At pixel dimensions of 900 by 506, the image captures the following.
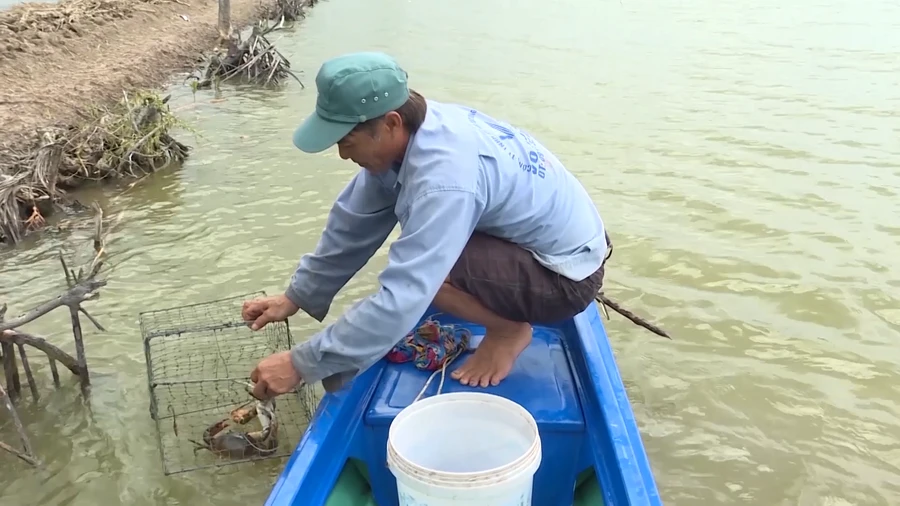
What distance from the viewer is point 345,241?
9.24 feet

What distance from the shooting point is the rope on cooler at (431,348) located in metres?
2.80

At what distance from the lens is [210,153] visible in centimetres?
669

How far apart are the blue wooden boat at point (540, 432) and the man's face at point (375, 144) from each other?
2.40 ft

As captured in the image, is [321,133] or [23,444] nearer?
[321,133]

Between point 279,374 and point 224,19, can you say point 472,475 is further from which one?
point 224,19

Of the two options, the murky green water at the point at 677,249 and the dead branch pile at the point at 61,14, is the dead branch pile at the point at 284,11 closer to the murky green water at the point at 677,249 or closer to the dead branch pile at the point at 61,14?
the dead branch pile at the point at 61,14

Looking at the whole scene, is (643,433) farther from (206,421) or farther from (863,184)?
(863,184)

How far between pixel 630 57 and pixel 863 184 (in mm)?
4404

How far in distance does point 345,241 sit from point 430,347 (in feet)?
1.53

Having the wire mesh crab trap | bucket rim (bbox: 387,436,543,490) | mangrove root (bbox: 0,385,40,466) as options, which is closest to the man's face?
bucket rim (bbox: 387,436,543,490)

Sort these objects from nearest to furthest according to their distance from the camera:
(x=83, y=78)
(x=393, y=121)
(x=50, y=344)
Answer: (x=393, y=121), (x=50, y=344), (x=83, y=78)

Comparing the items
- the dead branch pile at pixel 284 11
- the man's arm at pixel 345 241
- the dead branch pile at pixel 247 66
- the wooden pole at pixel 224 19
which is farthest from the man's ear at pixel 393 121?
the dead branch pile at pixel 284 11

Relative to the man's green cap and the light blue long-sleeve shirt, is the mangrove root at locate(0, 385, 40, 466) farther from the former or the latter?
the man's green cap

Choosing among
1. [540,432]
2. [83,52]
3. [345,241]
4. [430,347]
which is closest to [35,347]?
[345,241]
